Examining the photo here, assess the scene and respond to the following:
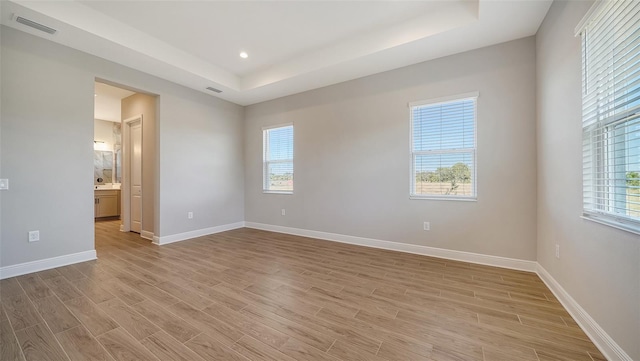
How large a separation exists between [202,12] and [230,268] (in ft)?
10.5

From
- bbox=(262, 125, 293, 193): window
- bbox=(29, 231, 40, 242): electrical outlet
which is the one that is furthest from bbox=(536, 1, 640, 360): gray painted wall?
bbox=(29, 231, 40, 242): electrical outlet

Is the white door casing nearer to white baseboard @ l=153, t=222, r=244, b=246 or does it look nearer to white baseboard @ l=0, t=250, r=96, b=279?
white baseboard @ l=153, t=222, r=244, b=246

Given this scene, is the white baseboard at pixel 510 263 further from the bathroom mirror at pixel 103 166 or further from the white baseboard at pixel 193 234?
the bathroom mirror at pixel 103 166

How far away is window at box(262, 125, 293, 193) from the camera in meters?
5.14

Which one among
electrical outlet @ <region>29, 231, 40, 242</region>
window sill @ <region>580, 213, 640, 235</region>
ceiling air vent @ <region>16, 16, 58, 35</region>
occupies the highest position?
ceiling air vent @ <region>16, 16, 58, 35</region>

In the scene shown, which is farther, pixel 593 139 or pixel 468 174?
pixel 468 174

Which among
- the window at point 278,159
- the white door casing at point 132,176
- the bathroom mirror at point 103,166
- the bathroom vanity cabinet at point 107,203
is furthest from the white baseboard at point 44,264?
the bathroom mirror at point 103,166

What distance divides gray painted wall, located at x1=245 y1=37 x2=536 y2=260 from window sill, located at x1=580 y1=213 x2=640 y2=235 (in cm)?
128

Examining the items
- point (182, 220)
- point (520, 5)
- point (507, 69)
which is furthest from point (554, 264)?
point (182, 220)

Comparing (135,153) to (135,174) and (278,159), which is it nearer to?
(135,174)

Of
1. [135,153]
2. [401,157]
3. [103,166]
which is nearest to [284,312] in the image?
[401,157]

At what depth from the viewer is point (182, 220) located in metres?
4.55

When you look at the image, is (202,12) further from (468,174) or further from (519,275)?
(519,275)

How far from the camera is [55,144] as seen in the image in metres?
3.12
